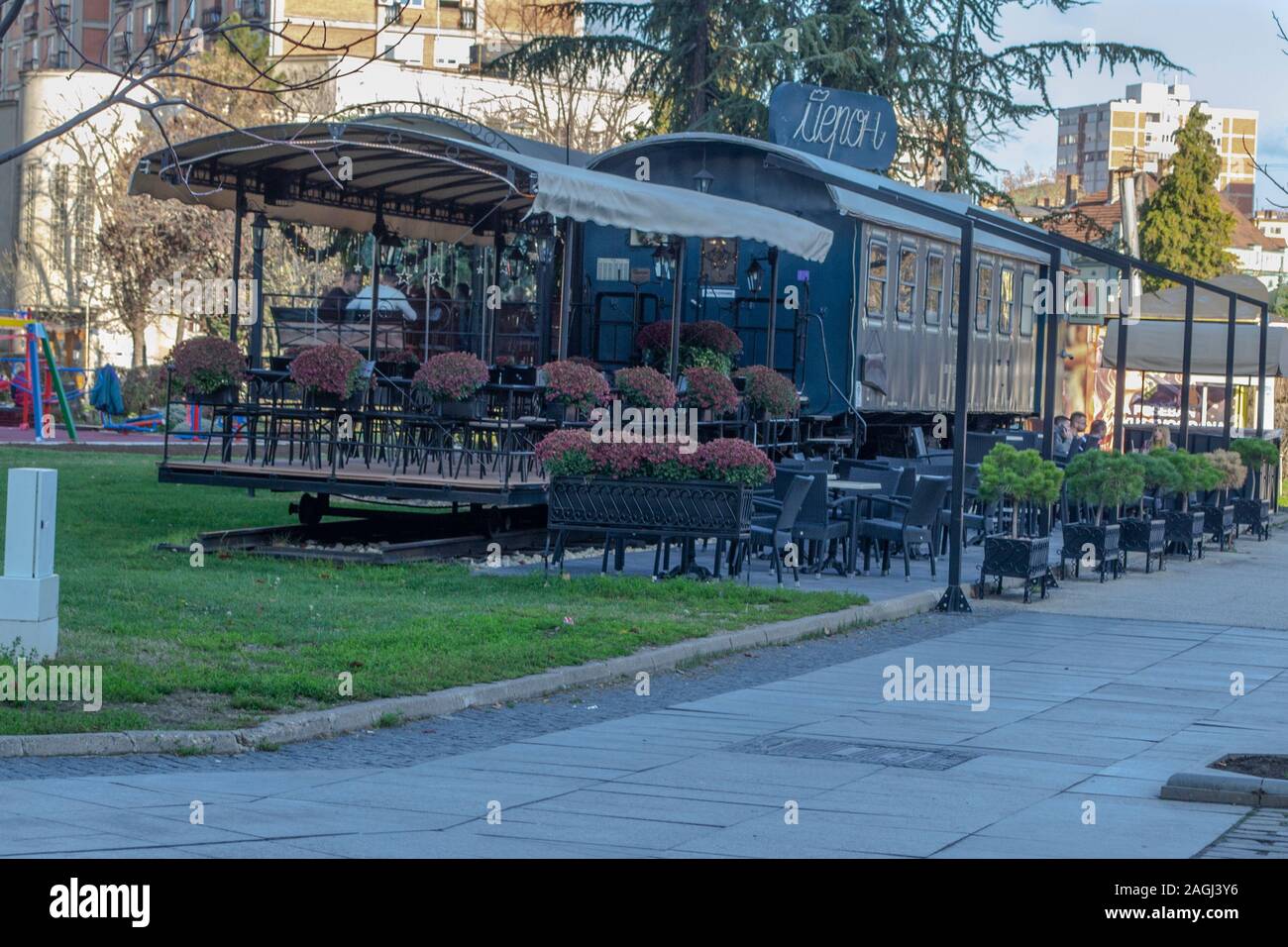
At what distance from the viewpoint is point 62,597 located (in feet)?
41.1

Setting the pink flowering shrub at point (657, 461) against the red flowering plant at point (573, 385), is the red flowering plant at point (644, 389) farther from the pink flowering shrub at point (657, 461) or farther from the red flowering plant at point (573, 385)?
the pink flowering shrub at point (657, 461)

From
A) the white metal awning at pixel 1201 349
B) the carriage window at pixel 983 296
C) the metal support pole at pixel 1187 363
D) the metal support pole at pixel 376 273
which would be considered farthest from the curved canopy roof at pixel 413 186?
the white metal awning at pixel 1201 349

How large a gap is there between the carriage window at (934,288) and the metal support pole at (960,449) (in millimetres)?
9256

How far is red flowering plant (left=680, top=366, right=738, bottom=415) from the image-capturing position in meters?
18.1

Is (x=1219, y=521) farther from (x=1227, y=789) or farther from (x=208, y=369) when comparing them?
(x=1227, y=789)

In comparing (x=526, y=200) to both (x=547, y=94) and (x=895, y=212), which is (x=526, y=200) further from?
(x=547, y=94)

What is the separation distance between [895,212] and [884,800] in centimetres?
1731

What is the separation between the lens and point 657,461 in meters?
15.0

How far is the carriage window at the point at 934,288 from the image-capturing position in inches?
1013

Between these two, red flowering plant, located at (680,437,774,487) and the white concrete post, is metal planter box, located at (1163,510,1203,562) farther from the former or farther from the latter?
the white concrete post

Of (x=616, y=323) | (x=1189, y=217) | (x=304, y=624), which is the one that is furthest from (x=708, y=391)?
(x=1189, y=217)

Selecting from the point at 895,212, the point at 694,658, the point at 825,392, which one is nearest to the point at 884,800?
the point at 694,658

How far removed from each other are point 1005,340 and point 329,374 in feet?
49.4

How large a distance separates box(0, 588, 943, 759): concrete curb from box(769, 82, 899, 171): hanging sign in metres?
14.6
